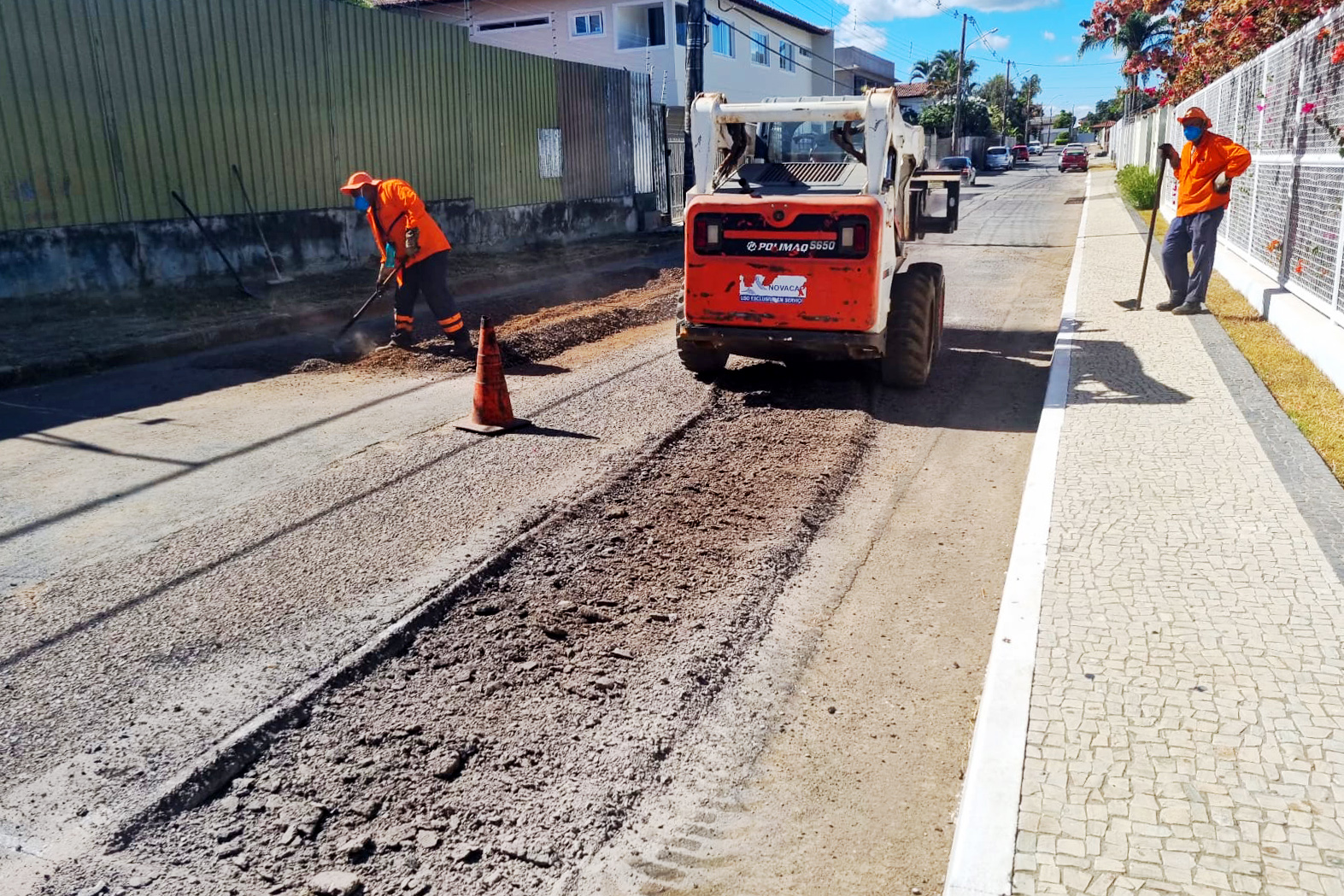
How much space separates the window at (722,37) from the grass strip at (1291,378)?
86.9ft

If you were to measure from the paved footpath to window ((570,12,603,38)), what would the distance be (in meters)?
30.0

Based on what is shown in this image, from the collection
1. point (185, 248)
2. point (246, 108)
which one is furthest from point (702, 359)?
point (246, 108)

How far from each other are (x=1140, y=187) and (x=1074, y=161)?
113 feet

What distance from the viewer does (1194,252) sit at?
34.2 feet

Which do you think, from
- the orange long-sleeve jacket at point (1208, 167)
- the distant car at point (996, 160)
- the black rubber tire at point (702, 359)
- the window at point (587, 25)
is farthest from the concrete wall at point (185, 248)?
the distant car at point (996, 160)

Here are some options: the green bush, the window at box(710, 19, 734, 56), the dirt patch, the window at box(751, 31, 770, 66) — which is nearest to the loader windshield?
the dirt patch

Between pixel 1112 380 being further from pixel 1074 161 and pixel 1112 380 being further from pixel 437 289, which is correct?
pixel 1074 161

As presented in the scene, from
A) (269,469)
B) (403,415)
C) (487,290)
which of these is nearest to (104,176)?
(487,290)

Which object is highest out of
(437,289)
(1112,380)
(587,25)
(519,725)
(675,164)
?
(587,25)

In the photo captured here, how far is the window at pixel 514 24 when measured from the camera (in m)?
34.1

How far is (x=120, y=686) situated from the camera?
385 cm

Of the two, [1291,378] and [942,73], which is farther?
[942,73]

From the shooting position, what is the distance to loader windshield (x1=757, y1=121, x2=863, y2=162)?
9000mm

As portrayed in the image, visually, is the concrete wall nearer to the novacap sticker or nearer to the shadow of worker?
the novacap sticker
